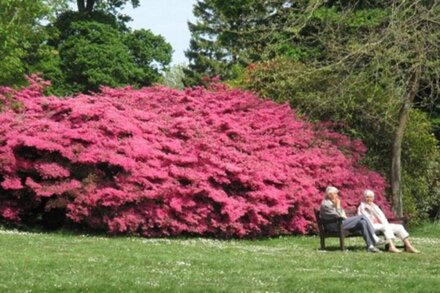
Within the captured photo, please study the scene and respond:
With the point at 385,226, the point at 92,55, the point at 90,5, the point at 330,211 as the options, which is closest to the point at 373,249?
the point at 385,226

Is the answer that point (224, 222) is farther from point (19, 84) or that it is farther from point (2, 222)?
point (19, 84)

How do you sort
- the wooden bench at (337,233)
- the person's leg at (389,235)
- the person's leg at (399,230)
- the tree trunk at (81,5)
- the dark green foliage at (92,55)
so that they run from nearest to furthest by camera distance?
the person's leg at (389,235), the person's leg at (399,230), the wooden bench at (337,233), the dark green foliage at (92,55), the tree trunk at (81,5)

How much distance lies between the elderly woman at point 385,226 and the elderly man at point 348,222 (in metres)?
0.21

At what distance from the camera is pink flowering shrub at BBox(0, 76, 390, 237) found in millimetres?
16281

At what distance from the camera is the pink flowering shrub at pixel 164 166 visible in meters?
16.3

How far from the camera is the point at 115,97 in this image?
63.6ft

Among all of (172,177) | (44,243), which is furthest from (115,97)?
(44,243)

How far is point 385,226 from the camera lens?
1352cm

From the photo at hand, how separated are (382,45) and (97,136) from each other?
6.30 m

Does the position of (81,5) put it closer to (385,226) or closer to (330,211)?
(330,211)

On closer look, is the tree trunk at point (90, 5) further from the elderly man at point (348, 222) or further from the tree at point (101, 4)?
the elderly man at point (348, 222)

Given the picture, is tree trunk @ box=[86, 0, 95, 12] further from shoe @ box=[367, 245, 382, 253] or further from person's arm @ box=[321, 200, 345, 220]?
shoe @ box=[367, 245, 382, 253]

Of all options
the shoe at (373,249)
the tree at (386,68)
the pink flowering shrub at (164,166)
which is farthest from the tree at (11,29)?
the shoe at (373,249)

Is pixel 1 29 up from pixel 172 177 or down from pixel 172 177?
up
